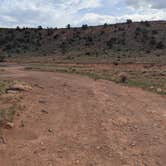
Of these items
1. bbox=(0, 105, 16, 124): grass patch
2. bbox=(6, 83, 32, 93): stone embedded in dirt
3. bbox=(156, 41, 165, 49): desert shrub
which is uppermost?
bbox=(0, 105, 16, 124): grass patch

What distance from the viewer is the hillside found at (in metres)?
54.0

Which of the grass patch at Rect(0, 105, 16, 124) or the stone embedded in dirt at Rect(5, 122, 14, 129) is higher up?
the grass patch at Rect(0, 105, 16, 124)

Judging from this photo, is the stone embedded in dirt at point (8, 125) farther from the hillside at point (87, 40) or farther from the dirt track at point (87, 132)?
the hillside at point (87, 40)

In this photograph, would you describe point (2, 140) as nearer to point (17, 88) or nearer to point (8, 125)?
point (8, 125)

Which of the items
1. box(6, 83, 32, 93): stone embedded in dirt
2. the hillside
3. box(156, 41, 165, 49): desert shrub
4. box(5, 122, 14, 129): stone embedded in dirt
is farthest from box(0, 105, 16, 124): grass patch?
box(156, 41, 165, 49): desert shrub

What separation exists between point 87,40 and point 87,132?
52958 millimetres

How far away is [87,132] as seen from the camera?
29.3 ft

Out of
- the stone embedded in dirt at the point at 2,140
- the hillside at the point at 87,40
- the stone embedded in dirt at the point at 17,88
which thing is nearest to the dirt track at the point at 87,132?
the stone embedded in dirt at the point at 2,140

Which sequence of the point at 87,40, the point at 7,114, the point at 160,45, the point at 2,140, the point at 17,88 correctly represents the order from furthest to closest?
1. the point at 87,40
2. the point at 160,45
3. the point at 17,88
4. the point at 7,114
5. the point at 2,140

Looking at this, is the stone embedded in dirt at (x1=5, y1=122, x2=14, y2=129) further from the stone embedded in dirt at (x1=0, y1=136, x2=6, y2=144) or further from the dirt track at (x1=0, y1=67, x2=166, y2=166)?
the stone embedded in dirt at (x1=0, y1=136, x2=6, y2=144)

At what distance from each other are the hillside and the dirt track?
36435 millimetres

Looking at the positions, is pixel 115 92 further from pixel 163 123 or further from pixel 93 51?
pixel 93 51

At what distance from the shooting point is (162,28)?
6066 cm

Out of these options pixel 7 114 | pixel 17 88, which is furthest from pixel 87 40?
pixel 7 114
